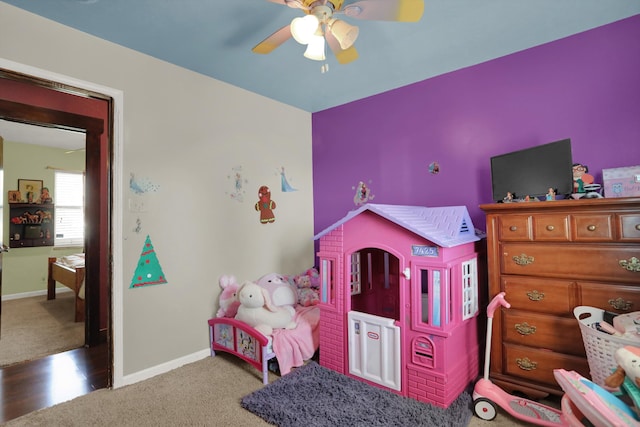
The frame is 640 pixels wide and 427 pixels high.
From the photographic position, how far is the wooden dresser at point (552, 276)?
1.90 meters

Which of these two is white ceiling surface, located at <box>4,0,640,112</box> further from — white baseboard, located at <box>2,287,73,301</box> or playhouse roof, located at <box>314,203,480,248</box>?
white baseboard, located at <box>2,287,73,301</box>

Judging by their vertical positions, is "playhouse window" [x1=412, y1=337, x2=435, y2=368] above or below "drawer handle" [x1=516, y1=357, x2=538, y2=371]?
above

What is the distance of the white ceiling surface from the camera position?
6.81 ft

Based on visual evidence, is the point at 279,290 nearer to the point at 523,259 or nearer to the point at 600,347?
the point at 523,259

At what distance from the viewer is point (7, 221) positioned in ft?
15.9

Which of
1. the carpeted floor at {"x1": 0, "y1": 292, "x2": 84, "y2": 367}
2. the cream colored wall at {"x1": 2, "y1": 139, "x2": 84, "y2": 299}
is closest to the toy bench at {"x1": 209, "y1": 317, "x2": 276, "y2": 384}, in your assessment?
the carpeted floor at {"x1": 0, "y1": 292, "x2": 84, "y2": 367}

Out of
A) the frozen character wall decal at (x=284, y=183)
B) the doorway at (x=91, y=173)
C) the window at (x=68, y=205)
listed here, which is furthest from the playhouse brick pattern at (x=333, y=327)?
the window at (x=68, y=205)

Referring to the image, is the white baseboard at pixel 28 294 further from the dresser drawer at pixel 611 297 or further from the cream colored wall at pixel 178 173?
the dresser drawer at pixel 611 297

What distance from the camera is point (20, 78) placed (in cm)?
212

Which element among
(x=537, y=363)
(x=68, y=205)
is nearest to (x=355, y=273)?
(x=537, y=363)

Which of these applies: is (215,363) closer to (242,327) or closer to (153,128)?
(242,327)

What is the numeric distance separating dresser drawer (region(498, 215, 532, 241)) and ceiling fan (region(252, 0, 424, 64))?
→ 55.2 inches

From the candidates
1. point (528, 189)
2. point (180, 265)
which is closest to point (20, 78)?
point (180, 265)

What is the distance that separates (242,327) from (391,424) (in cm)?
127
